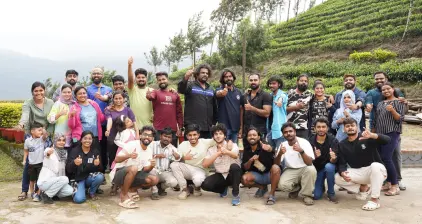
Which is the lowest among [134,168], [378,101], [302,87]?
[134,168]

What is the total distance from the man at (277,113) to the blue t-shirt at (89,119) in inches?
101

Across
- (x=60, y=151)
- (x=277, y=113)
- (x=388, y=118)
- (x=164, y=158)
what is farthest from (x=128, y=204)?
(x=388, y=118)

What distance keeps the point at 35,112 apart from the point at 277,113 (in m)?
3.42

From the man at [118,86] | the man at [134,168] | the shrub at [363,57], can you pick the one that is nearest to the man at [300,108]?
the man at [134,168]

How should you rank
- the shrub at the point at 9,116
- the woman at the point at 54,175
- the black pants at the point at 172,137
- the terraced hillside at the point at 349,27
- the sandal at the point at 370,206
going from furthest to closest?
the terraced hillside at the point at 349,27 < the shrub at the point at 9,116 < the black pants at the point at 172,137 < the woman at the point at 54,175 < the sandal at the point at 370,206

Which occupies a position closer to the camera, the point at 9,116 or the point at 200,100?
the point at 200,100

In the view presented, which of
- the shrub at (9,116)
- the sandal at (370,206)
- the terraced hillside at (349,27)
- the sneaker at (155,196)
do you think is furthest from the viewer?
the terraced hillside at (349,27)

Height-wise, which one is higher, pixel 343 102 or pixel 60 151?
pixel 343 102

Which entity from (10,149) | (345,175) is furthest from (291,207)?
(10,149)

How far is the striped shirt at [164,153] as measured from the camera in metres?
5.10

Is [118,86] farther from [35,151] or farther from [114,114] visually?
[35,151]

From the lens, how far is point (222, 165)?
499 centimetres

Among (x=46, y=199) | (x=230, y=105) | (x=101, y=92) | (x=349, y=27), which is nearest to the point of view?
(x=46, y=199)

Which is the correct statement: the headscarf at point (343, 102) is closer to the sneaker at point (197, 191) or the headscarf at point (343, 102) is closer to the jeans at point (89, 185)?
the sneaker at point (197, 191)
